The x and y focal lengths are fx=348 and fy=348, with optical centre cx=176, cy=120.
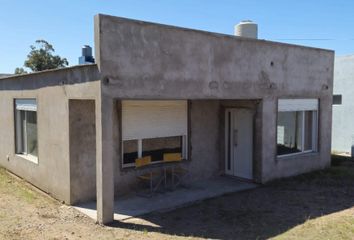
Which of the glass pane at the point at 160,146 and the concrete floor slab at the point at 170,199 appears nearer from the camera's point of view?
the concrete floor slab at the point at 170,199

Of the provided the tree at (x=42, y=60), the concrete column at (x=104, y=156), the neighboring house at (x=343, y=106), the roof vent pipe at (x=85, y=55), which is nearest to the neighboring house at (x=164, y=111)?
the concrete column at (x=104, y=156)

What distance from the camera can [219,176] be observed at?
11516mm

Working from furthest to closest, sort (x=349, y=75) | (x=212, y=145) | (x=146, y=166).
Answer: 1. (x=349, y=75)
2. (x=212, y=145)
3. (x=146, y=166)

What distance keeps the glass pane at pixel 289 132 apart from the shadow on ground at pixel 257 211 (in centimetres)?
123

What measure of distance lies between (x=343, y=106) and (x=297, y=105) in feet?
24.9

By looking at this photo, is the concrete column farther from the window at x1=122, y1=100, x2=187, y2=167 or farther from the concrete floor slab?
the window at x1=122, y1=100, x2=187, y2=167

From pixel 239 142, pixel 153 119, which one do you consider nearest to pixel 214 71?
pixel 153 119

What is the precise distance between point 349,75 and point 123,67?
14258 millimetres

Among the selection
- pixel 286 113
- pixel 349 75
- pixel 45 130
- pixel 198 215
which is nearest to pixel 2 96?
pixel 45 130

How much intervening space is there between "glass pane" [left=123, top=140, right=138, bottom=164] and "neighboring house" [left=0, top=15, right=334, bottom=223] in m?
0.03

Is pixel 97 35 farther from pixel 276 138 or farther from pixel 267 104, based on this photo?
pixel 276 138

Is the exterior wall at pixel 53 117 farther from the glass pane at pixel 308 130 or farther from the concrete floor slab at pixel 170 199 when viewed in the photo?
the glass pane at pixel 308 130

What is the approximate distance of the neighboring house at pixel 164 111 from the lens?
24.2 ft

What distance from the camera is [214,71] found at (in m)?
9.11
